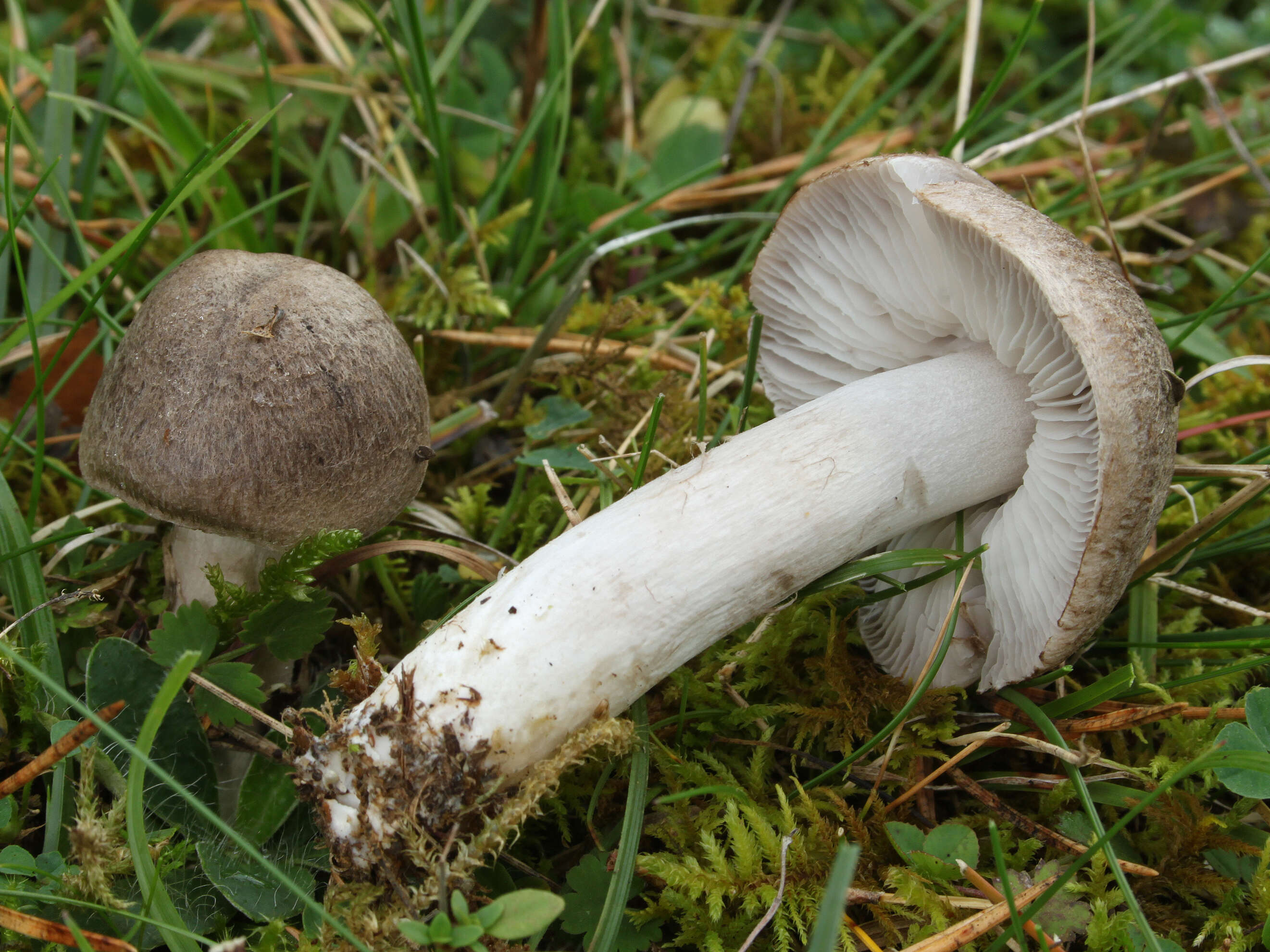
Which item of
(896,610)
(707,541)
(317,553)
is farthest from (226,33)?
(896,610)

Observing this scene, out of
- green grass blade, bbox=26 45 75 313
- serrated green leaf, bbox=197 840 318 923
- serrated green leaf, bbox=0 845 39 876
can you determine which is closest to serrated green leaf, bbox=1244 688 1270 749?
serrated green leaf, bbox=197 840 318 923

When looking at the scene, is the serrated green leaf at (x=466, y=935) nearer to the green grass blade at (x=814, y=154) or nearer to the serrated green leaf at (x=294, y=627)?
the serrated green leaf at (x=294, y=627)

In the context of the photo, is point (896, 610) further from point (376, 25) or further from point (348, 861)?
point (376, 25)

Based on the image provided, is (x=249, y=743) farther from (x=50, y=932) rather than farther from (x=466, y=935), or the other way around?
(x=466, y=935)

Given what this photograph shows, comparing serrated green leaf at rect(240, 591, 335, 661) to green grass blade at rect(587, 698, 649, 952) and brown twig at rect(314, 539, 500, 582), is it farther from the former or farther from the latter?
green grass blade at rect(587, 698, 649, 952)

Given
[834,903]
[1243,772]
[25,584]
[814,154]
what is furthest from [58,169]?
[1243,772]

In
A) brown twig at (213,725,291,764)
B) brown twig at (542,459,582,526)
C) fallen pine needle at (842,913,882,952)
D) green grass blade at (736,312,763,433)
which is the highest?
green grass blade at (736,312,763,433)
